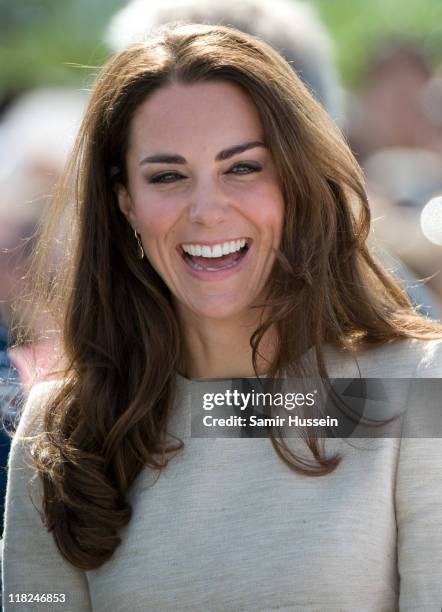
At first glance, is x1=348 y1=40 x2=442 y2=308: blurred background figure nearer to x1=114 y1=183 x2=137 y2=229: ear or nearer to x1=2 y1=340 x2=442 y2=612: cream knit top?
x1=114 y1=183 x2=137 y2=229: ear

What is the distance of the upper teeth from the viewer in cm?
231

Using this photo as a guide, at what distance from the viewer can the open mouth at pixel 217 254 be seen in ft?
7.61

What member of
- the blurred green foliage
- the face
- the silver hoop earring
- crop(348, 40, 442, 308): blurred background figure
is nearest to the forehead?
the face

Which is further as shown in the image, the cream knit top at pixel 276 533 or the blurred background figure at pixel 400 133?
the blurred background figure at pixel 400 133

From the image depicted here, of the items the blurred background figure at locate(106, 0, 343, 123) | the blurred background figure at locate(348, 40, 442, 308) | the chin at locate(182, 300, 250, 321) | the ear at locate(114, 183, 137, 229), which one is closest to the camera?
the chin at locate(182, 300, 250, 321)

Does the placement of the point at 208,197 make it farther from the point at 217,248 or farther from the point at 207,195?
the point at 217,248

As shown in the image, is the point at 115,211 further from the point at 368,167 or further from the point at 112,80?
the point at 368,167

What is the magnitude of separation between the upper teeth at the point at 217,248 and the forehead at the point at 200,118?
0.18 m

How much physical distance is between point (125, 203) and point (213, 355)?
1.20 ft

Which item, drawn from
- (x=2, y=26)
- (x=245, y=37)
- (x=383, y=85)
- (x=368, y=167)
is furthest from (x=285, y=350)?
(x=2, y=26)

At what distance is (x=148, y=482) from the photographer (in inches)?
93.5

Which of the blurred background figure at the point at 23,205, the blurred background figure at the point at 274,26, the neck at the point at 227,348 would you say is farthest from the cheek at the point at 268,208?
the blurred background figure at the point at 23,205

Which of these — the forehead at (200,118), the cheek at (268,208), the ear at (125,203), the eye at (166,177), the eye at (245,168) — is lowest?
the ear at (125,203)

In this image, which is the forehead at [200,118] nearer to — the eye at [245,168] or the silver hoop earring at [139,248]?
the eye at [245,168]
